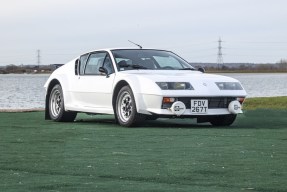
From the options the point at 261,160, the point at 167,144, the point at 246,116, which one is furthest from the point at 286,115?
the point at 261,160

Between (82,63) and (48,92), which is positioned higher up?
(82,63)

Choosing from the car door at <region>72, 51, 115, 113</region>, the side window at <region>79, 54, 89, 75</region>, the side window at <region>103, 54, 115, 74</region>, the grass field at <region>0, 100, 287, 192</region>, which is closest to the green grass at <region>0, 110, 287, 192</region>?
the grass field at <region>0, 100, 287, 192</region>

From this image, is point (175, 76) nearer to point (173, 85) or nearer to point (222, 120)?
point (173, 85)

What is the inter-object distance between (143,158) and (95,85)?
17.4ft

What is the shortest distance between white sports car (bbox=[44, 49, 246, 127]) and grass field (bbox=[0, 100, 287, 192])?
0.38m

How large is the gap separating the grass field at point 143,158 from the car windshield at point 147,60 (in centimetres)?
126

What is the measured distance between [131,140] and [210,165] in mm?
2498

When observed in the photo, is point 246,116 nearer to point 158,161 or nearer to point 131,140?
point 131,140

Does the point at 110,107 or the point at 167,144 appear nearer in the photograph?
the point at 167,144

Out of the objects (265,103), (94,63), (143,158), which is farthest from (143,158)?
(265,103)

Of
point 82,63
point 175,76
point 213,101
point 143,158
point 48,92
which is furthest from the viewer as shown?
point 48,92

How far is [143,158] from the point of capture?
24.3 ft

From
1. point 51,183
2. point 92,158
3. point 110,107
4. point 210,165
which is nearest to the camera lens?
point 51,183

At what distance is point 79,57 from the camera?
13469mm
